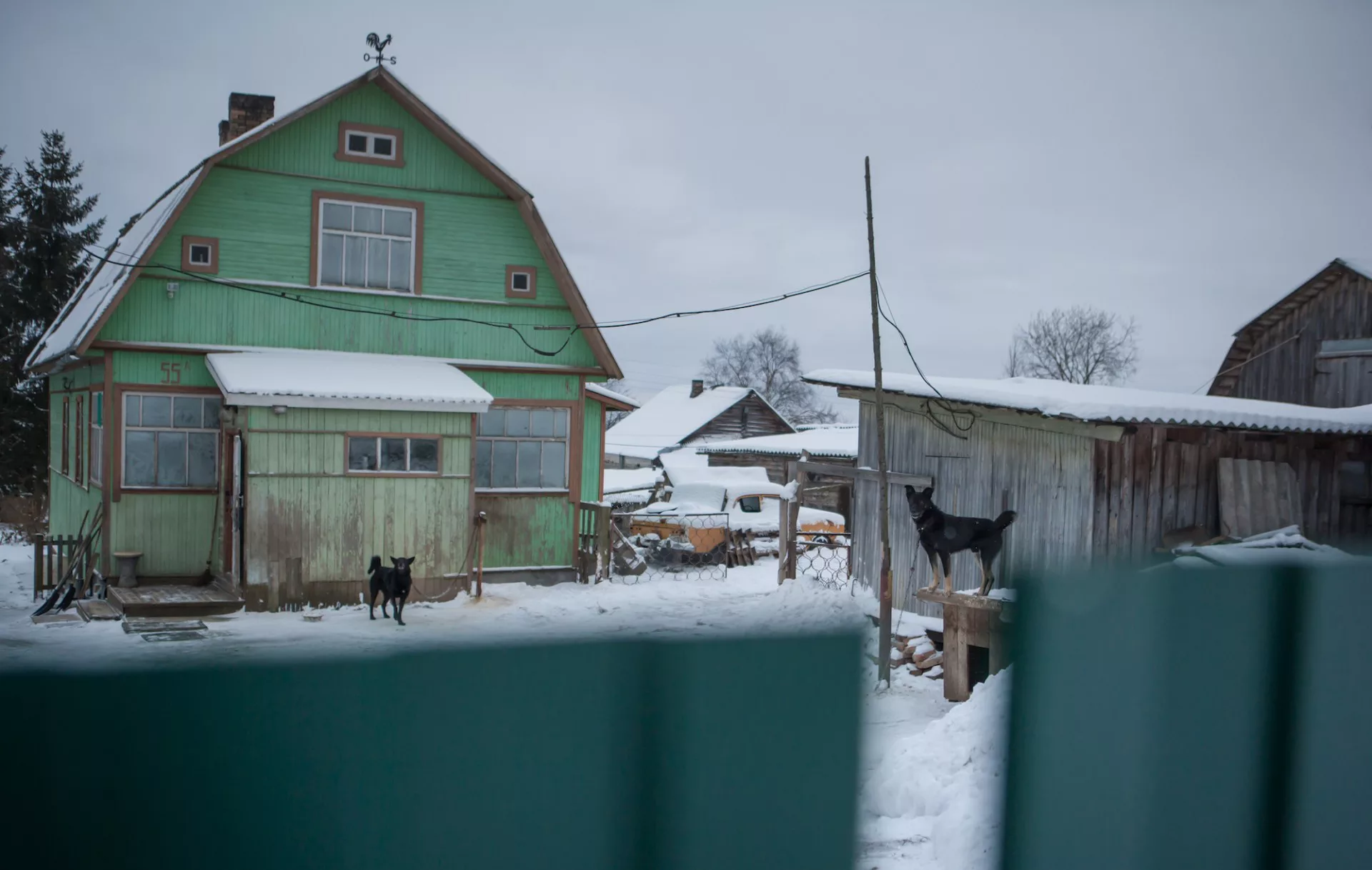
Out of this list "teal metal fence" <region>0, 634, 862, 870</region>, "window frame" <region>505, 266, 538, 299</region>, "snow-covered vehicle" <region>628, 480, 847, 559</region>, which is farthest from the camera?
"snow-covered vehicle" <region>628, 480, 847, 559</region>

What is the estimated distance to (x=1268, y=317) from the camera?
70.4ft

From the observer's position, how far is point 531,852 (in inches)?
43.6

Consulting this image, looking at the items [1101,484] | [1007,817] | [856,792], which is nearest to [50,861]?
[856,792]

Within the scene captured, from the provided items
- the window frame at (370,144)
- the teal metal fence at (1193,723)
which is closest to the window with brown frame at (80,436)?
the window frame at (370,144)

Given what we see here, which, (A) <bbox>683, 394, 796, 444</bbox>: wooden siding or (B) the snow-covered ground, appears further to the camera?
(A) <bbox>683, 394, 796, 444</bbox>: wooden siding

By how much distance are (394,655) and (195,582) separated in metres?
14.9

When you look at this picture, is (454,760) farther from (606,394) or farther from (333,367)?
(606,394)

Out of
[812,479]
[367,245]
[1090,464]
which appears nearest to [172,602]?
[367,245]

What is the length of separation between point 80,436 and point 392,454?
20.6 feet

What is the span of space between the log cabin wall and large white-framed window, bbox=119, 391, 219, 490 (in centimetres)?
1186

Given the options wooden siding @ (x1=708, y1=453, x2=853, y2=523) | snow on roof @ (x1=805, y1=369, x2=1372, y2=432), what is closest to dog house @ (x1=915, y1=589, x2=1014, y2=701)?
snow on roof @ (x1=805, y1=369, x2=1372, y2=432)

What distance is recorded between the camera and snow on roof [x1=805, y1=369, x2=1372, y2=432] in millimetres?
11078

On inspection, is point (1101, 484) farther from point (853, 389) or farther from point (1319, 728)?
point (1319, 728)

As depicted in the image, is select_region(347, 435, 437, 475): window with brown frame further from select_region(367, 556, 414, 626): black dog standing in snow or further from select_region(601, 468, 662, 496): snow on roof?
select_region(601, 468, 662, 496): snow on roof
